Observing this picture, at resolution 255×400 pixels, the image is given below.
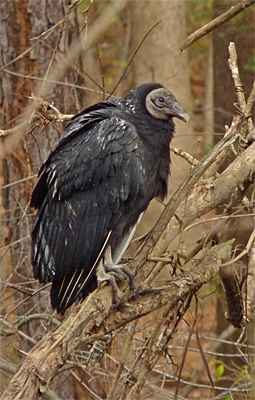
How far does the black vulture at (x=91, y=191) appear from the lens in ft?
10.8

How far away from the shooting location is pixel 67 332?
8.17 feet

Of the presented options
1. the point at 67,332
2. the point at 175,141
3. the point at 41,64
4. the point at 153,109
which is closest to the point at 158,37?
the point at 175,141

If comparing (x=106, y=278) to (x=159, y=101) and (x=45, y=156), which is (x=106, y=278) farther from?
(x=45, y=156)

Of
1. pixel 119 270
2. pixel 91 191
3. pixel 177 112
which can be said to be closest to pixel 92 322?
pixel 119 270

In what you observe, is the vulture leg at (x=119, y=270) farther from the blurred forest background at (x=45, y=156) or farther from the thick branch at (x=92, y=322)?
the blurred forest background at (x=45, y=156)

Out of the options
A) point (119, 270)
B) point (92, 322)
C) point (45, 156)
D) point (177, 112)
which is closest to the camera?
point (92, 322)

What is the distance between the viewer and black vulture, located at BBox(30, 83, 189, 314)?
10.8 ft

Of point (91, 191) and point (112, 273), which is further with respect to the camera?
point (91, 191)

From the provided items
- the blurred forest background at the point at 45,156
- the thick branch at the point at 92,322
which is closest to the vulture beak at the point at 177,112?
the blurred forest background at the point at 45,156

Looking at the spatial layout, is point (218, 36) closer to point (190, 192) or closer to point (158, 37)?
point (158, 37)

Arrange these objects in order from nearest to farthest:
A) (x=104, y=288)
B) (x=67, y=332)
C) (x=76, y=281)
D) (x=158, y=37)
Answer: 1. (x=67, y=332)
2. (x=104, y=288)
3. (x=76, y=281)
4. (x=158, y=37)

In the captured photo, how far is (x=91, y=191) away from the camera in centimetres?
337

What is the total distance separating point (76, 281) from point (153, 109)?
1.07 meters

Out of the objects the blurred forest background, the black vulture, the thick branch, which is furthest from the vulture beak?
the thick branch
